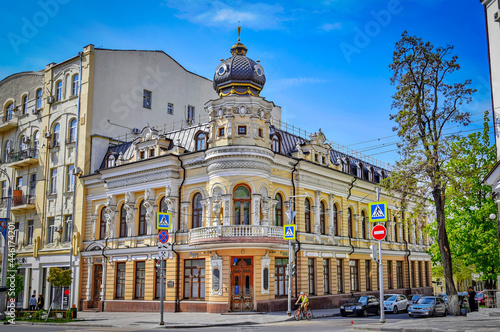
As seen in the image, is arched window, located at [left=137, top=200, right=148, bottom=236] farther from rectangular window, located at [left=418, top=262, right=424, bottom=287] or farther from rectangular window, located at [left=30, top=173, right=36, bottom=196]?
rectangular window, located at [left=418, top=262, right=424, bottom=287]

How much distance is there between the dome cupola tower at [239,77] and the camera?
1419 inches

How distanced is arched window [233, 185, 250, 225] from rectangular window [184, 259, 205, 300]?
13.1 ft

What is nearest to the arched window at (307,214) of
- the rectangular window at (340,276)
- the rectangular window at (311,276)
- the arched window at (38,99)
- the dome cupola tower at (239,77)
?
the rectangular window at (311,276)

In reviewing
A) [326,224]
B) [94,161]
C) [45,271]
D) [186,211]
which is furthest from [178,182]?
[45,271]

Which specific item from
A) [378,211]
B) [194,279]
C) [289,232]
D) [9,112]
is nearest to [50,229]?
[9,112]

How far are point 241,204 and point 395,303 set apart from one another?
13219 millimetres

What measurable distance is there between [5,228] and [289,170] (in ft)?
64.8

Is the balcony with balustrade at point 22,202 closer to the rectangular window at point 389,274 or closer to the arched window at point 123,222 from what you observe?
the arched window at point 123,222

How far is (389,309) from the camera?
35.6 m

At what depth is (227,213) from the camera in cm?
3325

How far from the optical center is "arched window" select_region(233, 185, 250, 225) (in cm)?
3400

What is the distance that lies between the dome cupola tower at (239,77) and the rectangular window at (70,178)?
15.7m

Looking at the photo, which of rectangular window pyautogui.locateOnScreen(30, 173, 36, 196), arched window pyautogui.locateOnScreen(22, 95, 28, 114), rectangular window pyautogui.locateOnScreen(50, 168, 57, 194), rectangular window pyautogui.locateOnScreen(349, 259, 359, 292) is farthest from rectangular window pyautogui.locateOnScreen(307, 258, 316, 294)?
arched window pyautogui.locateOnScreen(22, 95, 28, 114)

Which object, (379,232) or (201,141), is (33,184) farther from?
(379,232)
